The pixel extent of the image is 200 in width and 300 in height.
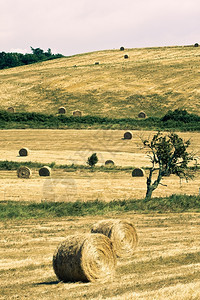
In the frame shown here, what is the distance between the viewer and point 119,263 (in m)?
15.4

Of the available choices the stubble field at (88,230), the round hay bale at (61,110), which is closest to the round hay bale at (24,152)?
the stubble field at (88,230)

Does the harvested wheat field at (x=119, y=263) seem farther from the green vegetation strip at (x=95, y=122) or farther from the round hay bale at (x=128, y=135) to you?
the green vegetation strip at (x=95, y=122)

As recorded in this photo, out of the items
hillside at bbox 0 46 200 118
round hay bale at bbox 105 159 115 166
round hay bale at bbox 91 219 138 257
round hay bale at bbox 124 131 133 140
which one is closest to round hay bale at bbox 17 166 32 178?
round hay bale at bbox 105 159 115 166

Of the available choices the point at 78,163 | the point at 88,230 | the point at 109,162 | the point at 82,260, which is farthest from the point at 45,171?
the point at 82,260

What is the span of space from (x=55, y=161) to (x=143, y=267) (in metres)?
32.9

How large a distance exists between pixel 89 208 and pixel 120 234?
9.41 metres

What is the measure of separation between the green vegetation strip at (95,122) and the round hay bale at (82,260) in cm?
4849

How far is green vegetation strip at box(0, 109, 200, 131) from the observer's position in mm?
62969

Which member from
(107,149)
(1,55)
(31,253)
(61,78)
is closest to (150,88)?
(61,78)

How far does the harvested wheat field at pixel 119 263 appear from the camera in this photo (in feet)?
39.4

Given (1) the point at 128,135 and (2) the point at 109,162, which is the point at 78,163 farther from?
(1) the point at 128,135

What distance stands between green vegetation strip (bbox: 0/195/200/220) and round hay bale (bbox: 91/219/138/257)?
25.1 ft

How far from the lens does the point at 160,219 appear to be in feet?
76.3

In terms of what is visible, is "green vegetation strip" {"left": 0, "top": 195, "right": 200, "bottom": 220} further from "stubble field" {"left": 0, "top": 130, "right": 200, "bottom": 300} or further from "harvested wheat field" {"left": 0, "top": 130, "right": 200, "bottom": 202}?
"harvested wheat field" {"left": 0, "top": 130, "right": 200, "bottom": 202}
